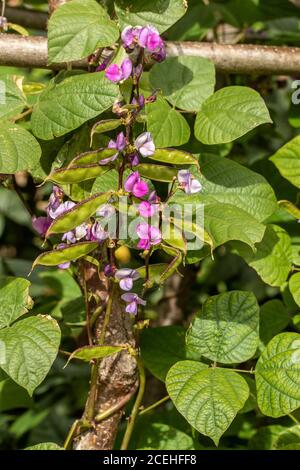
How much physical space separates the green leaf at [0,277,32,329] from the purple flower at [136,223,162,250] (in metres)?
0.19

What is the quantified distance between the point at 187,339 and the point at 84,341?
1.50ft

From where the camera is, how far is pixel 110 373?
3.74ft

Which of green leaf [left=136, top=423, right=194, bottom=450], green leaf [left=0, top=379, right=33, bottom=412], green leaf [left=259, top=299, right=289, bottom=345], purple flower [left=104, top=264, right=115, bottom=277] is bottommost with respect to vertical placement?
green leaf [left=0, top=379, right=33, bottom=412]

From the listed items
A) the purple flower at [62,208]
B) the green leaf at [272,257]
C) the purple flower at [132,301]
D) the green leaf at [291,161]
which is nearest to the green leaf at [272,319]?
the green leaf at [272,257]

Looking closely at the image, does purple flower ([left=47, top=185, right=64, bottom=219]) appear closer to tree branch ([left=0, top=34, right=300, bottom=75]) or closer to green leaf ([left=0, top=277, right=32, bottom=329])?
green leaf ([left=0, top=277, right=32, bottom=329])

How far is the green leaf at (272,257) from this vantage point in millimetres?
1166

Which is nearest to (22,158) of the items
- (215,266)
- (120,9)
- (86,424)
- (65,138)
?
(65,138)

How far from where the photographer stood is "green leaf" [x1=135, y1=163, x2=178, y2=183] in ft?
3.31

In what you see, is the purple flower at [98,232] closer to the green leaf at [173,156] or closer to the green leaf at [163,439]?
the green leaf at [173,156]

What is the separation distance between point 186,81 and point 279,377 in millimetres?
465

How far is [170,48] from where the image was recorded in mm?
1224

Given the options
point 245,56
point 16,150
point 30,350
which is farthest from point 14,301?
point 245,56

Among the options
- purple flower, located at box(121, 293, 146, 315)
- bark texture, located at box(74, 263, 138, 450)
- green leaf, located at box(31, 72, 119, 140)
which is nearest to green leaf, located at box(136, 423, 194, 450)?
bark texture, located at box(74, 263, 138, 450)
